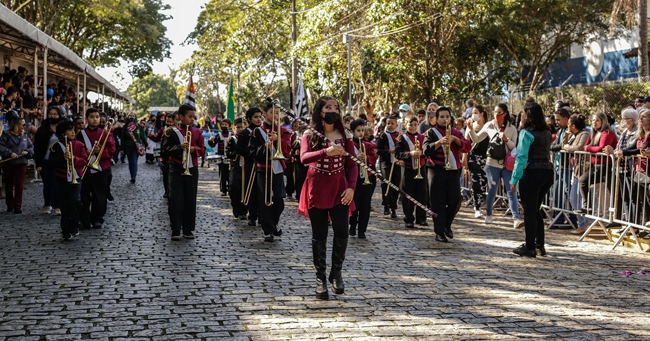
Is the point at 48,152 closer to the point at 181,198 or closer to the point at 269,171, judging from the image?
the point at 181,198

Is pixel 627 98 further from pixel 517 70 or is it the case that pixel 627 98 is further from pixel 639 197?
pixel 517 70

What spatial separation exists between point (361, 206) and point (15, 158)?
6279mm

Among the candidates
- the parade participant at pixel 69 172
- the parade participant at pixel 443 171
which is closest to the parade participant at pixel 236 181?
the parade participant at pixel 69 172

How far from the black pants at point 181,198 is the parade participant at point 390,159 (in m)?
3.60

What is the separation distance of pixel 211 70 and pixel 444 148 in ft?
173

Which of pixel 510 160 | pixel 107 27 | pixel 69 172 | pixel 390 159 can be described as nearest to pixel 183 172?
pixel 69 172

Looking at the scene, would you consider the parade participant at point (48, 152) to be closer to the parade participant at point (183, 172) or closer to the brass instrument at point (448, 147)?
the parade participant at point (183, 172)

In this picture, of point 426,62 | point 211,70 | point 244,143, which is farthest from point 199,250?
point 211,70

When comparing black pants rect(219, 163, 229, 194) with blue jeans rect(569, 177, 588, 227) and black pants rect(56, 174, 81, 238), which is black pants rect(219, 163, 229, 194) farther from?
blue jeans rect(569, 177, 588, 227)

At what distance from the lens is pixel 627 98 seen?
2022 centimetres

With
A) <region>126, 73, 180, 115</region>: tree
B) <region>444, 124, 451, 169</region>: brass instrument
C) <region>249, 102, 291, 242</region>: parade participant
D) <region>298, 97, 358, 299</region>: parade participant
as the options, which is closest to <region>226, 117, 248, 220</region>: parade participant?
<region>249, 102, 291, 242</region>: parade participant

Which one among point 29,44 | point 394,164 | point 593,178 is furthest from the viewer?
point 29,44

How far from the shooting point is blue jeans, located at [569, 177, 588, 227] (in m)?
12.1

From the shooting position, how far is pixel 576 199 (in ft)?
40.3
